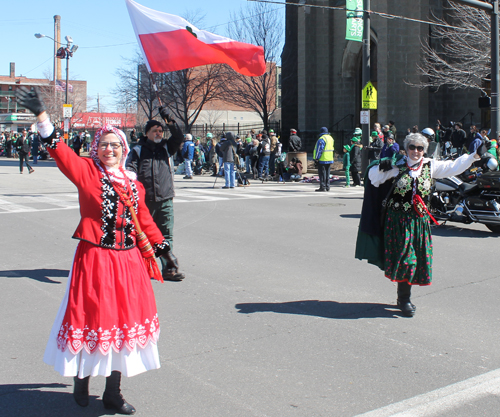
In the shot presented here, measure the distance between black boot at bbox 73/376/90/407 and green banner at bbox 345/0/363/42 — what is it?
59.7ft

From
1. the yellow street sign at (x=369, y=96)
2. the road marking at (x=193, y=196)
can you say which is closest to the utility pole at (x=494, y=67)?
the yellow street sign at (x=369, y=96)

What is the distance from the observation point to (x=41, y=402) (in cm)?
Answer: 390

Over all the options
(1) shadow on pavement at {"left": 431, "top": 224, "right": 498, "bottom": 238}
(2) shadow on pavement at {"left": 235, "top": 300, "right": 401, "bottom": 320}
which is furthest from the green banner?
(2) shadow on pavement at {"left": 235, "top": 300, "right": 401, "bottom": 320}

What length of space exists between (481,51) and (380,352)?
20.4 meters

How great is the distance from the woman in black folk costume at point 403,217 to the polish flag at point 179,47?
11.1 ft

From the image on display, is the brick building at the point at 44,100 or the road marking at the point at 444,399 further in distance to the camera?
the brick building at the point at 44,100

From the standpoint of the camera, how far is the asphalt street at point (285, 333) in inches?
154

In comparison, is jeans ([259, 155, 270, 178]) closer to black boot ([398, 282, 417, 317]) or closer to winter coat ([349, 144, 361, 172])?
winter coat ([349, 144, 361, 172])

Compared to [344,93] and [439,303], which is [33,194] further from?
[344,93]

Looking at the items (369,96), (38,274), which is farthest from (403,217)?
(369,96)

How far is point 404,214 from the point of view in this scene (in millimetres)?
5590

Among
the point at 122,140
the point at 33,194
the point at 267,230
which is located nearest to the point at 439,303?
the point at 122,140

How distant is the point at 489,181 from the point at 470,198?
1.40ft

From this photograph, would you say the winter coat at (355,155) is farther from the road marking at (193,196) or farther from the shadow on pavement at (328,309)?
the shadow on pavement at (328,309)
